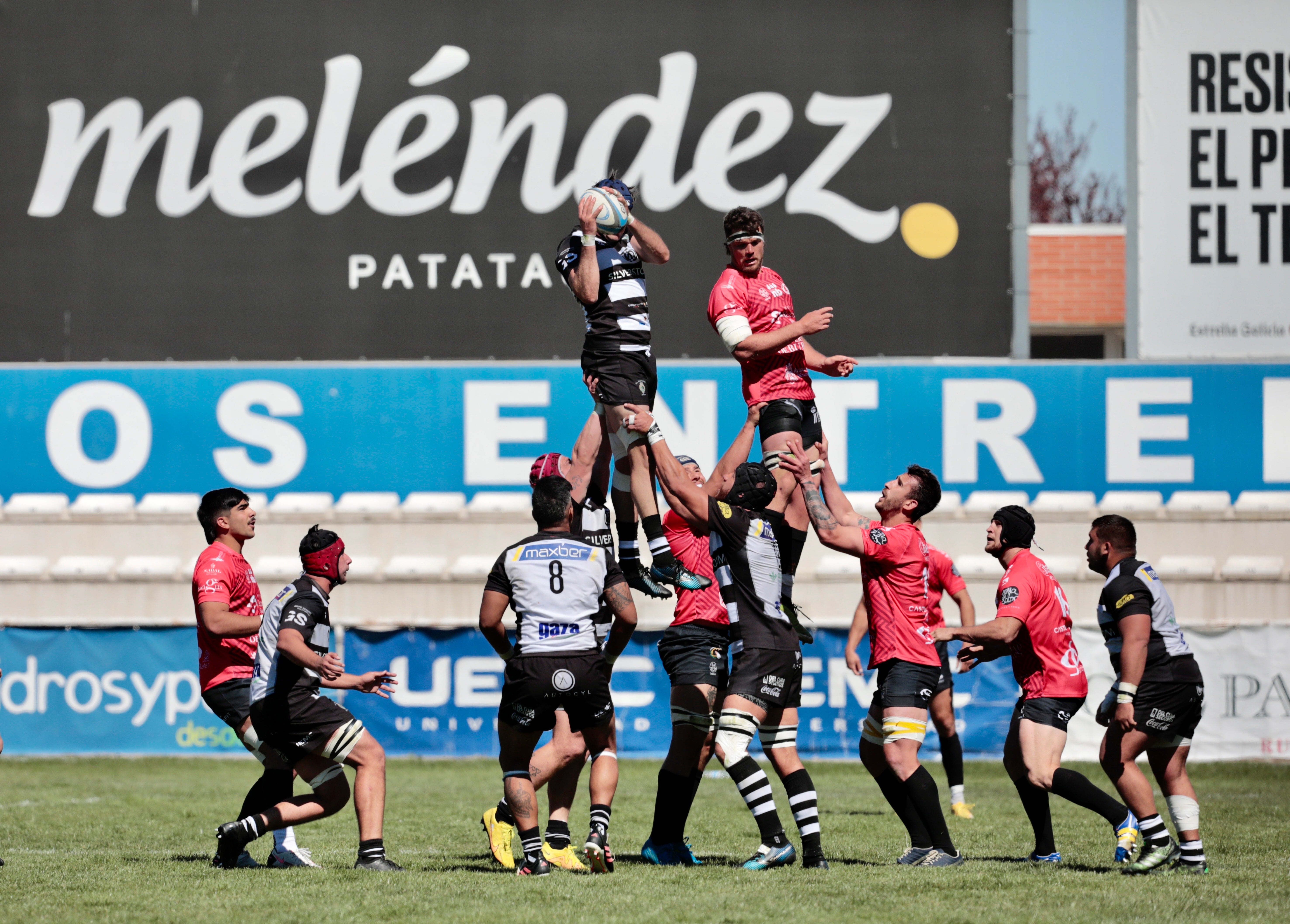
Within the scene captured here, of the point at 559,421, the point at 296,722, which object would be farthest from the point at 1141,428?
the point at 296,722

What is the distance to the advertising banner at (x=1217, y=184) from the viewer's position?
21.4 metres

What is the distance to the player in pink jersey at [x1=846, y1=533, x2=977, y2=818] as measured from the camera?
12297 mm

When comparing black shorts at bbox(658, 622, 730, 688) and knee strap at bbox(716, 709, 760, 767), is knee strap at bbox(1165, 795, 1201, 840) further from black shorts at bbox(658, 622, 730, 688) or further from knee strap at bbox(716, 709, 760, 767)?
black shorts at bbox(658, 622, 730, 688)

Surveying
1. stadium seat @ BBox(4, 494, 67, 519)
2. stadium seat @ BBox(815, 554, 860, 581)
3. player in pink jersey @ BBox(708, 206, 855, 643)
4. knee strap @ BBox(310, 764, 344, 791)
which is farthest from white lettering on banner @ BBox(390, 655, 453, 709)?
knee strap @ BBox(310, 764, 344, 791)

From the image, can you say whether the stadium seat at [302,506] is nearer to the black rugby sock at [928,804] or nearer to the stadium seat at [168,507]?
the stadium seat at [168,507]

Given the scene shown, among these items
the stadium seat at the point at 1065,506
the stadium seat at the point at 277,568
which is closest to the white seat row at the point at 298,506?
the stadium seat at the point at 277,568

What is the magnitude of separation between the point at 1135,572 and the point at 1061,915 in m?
2.54

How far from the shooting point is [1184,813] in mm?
8945

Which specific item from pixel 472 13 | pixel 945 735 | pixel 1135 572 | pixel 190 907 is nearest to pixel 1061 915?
pixel 1135 572

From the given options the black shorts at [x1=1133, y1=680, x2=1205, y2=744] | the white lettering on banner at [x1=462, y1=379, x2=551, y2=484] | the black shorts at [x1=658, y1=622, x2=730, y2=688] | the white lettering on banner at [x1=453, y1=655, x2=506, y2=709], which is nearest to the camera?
the black shorts at [x1=1133, y1=680, x2=1205, y2=744]

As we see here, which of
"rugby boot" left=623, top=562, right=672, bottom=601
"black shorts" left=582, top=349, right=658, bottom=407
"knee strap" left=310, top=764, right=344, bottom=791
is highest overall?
"black shorts" left=582, top=349, right=658, bottom=407

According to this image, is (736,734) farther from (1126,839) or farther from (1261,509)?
(1261,509)

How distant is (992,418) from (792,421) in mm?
12132

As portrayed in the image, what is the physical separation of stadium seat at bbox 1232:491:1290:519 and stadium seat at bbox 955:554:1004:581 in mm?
3508
